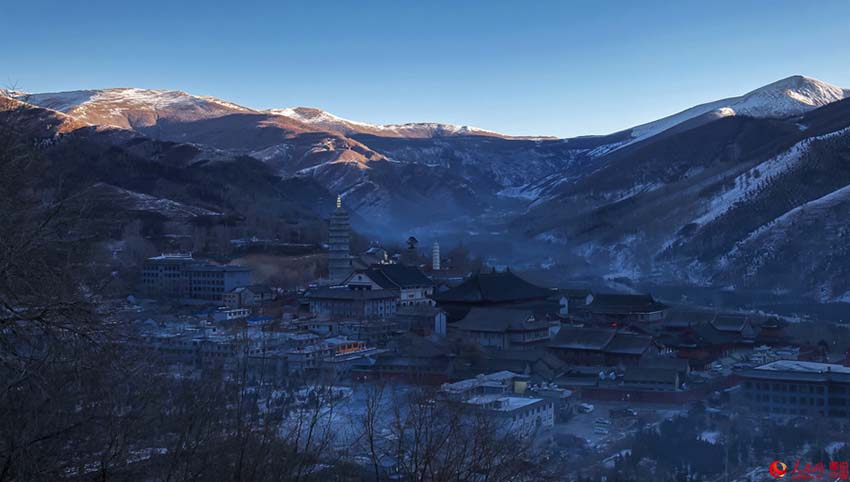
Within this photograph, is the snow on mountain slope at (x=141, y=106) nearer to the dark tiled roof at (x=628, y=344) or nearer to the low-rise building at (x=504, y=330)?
the low-rise building at (x=504, y=330)

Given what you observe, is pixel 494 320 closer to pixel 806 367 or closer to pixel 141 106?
pixel 806 367

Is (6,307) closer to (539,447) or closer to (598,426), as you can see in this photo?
(539,447)

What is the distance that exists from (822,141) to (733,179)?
500 centimetres

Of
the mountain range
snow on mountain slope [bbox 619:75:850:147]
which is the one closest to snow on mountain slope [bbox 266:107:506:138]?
the mountain range

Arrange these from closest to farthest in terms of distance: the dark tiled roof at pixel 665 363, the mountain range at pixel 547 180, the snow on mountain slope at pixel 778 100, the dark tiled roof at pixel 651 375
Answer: the dark tiled roof at pixel 651 375 < the dark tiled roof at pixel 665 363 < the mountain range at pixel 547 180 < the snow on mountain slope at pixel 778 100

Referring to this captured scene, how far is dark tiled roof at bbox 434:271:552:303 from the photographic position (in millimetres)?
23469

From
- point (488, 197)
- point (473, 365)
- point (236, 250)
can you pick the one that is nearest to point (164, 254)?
point (236, 250)

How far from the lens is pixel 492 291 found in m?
23.8

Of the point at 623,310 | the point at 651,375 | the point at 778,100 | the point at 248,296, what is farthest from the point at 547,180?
the point at 651,375

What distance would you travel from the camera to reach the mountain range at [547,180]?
37469 millimetres

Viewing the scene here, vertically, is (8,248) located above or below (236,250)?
above

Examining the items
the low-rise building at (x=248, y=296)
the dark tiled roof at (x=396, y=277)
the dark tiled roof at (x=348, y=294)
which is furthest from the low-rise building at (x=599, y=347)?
the low-rise building at (x=248, y=296)

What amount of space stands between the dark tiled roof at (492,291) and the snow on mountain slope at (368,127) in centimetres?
11643

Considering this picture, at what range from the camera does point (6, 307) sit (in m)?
3.76
